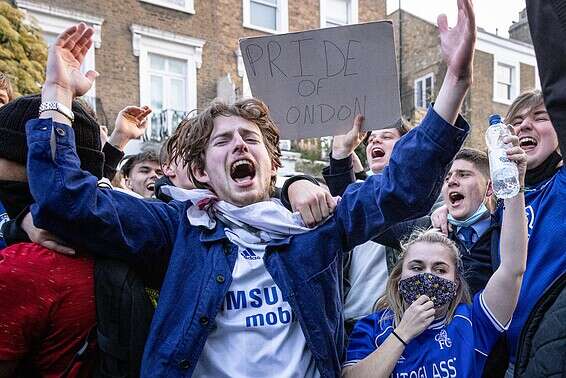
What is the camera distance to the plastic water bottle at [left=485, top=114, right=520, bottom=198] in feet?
6.40

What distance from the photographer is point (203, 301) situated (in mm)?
1618

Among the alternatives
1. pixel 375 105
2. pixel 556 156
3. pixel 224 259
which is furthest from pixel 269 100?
pixel 556 156

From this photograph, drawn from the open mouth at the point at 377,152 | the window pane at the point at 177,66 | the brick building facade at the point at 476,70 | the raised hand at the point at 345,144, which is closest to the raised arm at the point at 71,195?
the raised hand at the point at 345,144

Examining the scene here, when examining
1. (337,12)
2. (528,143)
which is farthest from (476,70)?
(528,143)

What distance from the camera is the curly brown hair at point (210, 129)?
1.93m

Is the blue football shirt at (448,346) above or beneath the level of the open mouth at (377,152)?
beneath

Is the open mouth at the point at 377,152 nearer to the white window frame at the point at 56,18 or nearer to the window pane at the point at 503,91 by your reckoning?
the white window frame at the point at 56,18

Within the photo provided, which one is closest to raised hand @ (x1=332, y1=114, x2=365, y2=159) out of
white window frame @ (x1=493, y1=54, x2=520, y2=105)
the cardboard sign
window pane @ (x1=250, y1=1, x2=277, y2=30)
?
the cardboard sign

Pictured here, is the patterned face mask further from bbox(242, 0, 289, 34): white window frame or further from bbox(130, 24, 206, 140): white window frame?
bbox(242, 0, 289, 34): white window frame

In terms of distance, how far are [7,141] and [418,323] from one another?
1525mm

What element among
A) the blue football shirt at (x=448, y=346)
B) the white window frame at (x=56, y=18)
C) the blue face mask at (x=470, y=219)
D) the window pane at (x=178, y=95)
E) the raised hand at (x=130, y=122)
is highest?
the white window frame at (x=56, y=18)

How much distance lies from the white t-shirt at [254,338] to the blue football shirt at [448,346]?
0.41 meters

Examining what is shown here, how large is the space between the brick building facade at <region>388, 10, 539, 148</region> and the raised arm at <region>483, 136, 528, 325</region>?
1694 centimetres

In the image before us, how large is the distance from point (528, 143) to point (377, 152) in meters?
0.94
